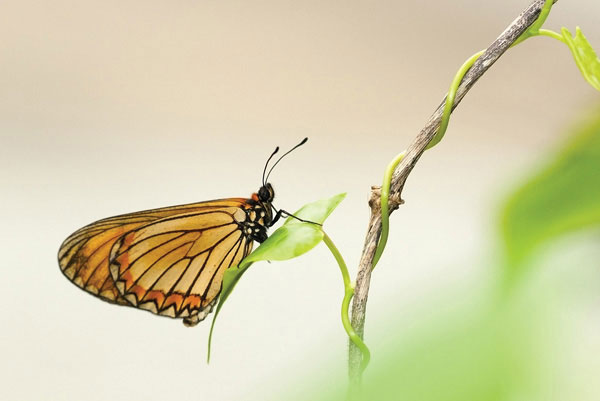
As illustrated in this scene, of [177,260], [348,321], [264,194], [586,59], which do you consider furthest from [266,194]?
[586,59]

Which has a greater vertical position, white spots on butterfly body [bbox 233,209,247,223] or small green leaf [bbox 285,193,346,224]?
white spots on butterfly body [bbox 233,209,247,223]

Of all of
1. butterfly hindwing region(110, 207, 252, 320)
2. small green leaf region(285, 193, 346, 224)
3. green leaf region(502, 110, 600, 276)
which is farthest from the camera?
butterfly hindwing region(110, 207, 252, 320)

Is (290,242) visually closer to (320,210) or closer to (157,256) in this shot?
(320,210)

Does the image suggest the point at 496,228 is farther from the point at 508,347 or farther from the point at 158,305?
the point at 158,305

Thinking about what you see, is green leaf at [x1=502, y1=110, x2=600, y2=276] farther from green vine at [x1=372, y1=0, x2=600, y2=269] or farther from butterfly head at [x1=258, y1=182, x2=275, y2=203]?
butterfly head at [x1=258, y1=182, x2=275, y2=203]

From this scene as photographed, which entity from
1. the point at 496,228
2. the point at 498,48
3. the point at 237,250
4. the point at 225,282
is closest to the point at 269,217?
the point at 237,250

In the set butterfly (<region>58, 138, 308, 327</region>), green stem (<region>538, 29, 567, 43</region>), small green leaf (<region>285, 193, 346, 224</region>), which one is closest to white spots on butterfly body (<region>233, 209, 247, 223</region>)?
butterfly (<region>58, 138, 308, 327</region>)
